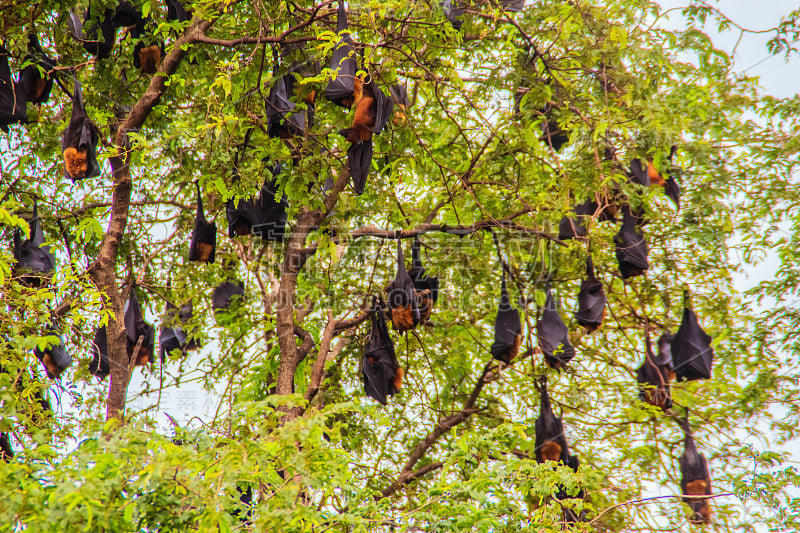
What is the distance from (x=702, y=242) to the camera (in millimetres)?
4605

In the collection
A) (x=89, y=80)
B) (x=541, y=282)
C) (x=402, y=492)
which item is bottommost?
(x=402, y=492)

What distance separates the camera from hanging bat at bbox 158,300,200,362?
623cm

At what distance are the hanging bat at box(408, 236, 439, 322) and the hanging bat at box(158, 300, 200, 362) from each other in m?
2.26

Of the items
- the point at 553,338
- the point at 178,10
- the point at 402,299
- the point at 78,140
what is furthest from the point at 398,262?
the point at 78,140

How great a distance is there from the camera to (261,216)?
5949mm

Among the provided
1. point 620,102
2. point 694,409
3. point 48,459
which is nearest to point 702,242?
point 620,102

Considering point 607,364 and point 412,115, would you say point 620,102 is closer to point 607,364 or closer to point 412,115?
point 412,115

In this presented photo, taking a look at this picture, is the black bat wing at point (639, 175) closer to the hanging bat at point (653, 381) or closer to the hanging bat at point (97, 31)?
the hanging bat at point (653, 381)

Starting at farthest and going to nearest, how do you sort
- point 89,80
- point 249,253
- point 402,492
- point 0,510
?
point 249,253
point 402,492
point 89,80
point 0,510

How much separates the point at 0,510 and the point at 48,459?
0.58 metres

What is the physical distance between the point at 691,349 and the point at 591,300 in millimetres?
1047

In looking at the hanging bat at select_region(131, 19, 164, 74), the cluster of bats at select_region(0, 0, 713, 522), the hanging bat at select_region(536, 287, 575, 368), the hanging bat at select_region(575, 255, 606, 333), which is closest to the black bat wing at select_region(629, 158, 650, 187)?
the cluster of bats at select_region(0, 0, 713, 522)

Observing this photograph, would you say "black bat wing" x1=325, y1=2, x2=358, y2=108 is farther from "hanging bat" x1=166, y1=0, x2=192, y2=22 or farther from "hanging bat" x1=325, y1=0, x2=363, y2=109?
"hanging bat" x1=166, y1=0, x2=192, y2=22

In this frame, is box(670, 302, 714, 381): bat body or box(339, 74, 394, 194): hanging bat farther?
box(670, 302, 714, 381): bat body
